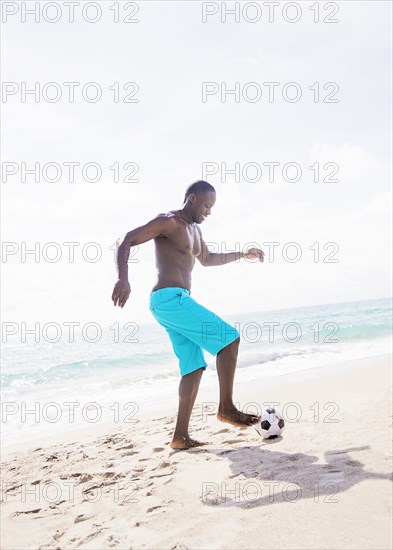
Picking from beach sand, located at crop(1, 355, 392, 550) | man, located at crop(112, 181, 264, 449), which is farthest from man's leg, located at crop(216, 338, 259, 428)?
beach sand, located at crop(1, 355, 392, 550)

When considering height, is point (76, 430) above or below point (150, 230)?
below

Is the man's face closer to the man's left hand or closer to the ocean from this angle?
the man's left hand

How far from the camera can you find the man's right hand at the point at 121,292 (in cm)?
324

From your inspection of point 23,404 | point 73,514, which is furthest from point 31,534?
point 23,404

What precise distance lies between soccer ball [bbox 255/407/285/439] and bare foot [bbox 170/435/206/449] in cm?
53

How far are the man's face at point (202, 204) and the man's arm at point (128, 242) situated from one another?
13.5 inches

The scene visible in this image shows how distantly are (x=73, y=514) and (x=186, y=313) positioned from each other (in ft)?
5.52

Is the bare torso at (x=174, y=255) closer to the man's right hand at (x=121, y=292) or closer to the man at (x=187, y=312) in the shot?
the man at (x=187, y=312)

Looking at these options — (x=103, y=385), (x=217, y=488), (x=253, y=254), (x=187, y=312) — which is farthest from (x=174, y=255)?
(x=103, y=385)

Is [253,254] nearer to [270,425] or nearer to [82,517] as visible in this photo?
[270,425]

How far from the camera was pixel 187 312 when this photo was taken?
3924mm

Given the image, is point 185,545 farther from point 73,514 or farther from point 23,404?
point 23,404

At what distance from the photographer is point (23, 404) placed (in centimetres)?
986

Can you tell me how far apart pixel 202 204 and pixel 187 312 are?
100 centimetres
